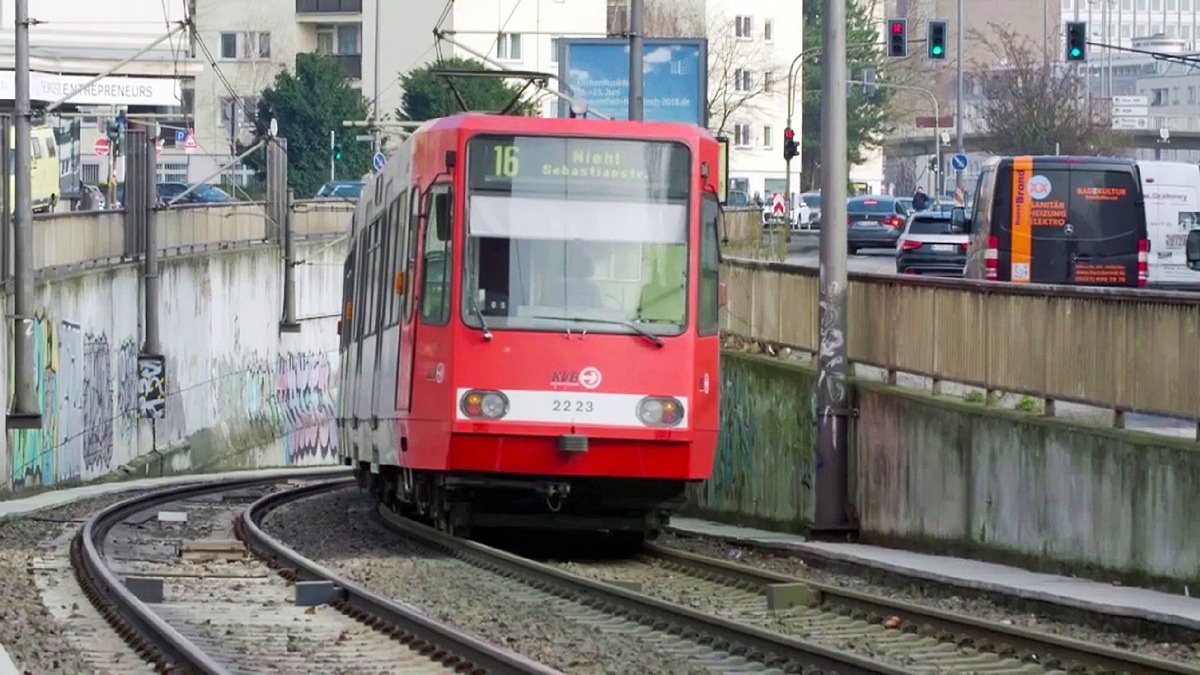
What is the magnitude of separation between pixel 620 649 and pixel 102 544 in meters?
9.90

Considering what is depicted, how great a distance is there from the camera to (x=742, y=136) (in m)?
106

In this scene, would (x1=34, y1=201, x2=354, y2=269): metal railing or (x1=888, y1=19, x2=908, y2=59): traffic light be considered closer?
(x1=34, y1=201, x2=354, y2=269): metal railing

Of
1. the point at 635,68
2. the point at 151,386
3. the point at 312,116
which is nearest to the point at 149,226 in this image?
the point at 151,386

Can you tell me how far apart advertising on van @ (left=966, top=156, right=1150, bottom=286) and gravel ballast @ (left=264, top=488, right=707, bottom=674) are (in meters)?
10.9

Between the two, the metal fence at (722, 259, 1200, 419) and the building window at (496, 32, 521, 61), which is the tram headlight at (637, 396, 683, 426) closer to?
the metal fence at (722, 259, 1200, 419)

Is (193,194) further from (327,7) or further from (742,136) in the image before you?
(742,136)

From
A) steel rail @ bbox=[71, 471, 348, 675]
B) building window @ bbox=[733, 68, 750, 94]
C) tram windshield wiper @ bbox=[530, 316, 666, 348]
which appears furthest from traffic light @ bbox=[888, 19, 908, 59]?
building window @ bbox=[733, 68, 750, 94]

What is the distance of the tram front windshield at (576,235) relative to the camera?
16.6 metres

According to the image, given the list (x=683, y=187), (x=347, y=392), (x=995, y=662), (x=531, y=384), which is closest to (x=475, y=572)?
(x=531, y=384)

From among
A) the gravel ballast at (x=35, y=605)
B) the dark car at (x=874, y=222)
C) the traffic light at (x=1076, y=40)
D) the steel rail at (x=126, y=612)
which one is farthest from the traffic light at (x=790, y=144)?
the steel rail at (x=126, y=612)

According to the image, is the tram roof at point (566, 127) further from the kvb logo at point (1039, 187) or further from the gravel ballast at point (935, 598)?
the kvb logo at point (1039, 187)

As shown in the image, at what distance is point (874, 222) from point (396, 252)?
4250cm

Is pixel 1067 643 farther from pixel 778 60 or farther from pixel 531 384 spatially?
pixel 778 60

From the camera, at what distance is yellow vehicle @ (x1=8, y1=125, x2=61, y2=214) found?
179 ft
